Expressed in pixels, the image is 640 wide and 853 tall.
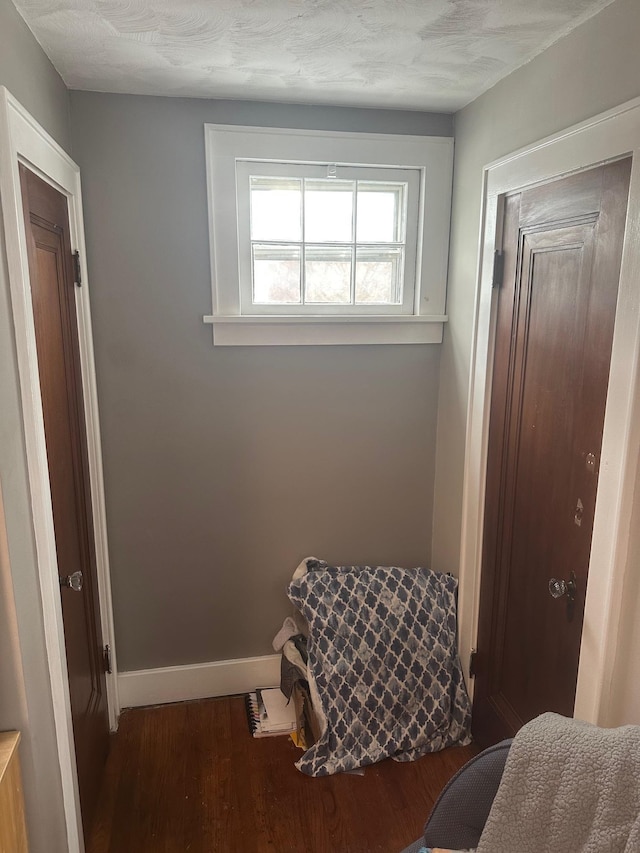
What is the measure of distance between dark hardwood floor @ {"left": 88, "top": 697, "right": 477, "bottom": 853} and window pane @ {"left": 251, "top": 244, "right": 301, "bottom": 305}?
70.1 inches

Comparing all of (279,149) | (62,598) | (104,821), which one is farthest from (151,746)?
(279,149)

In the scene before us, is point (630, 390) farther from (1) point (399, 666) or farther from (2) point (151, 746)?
(2) point (151, 746)

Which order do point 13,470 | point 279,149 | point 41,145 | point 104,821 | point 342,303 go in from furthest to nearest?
point 342,303
point 279,149
point 104,821
point 41,145
point 13,470

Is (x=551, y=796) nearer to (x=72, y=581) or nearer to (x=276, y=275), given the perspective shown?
(x=72, y=581)

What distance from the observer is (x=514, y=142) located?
198 cm

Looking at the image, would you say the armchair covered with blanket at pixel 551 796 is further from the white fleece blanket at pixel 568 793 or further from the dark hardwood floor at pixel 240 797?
the dark hardwood floor at pixel 240 797

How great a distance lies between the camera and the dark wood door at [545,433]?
65.0 inches

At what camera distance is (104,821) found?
2.08 metres

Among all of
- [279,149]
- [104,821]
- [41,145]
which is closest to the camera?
[41,145]

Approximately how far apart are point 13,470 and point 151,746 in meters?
1.54

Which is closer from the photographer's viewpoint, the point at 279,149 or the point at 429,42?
the point at 429,42

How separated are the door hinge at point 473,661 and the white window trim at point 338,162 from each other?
1.28 metres

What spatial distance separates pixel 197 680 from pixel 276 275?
5.88 ft

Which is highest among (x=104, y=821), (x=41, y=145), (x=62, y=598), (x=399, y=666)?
(x=41, y=145)
